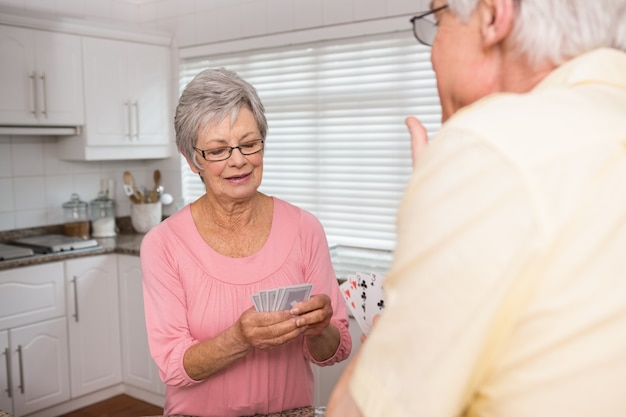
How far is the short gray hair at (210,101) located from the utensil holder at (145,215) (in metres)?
2.71

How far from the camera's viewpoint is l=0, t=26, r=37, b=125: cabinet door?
362 centimetres

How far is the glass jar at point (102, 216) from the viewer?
429cm

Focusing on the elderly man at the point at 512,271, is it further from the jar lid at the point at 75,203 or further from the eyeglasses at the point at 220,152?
the jar lid at the point at 75,203

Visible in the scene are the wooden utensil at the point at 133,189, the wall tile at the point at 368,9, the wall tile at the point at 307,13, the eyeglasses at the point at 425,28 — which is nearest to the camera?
the eyeglasses at the point at 425,28

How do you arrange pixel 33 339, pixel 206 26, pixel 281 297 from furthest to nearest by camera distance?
1. pixel 206 26
2. pixel 33 339
3. pixel 281 297

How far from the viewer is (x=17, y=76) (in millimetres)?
3689

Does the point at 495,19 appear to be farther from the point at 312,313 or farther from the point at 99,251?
the point at 99,251

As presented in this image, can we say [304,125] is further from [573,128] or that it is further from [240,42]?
[573,128]

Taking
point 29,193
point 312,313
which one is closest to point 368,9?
point 312,313

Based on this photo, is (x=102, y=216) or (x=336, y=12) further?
(x=102, y=216)

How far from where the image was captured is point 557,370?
58cm

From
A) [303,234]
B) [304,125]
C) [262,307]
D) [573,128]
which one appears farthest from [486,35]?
[304,125]

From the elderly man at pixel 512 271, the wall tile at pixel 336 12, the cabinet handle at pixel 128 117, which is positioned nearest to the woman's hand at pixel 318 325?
the elderly man at pixel 512 271

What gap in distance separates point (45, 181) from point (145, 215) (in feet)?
2.22
